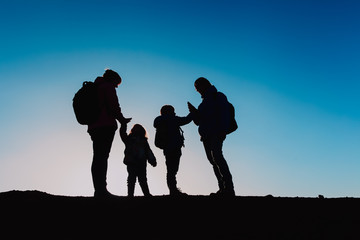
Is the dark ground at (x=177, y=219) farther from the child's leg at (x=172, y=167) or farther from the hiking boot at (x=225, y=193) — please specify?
the child's leg at (x=172, y=167)

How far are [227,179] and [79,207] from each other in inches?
107

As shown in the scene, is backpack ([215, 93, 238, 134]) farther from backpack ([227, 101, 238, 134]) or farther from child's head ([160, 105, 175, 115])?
child's head ([160, 105, 175, 115])

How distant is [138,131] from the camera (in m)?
8.56

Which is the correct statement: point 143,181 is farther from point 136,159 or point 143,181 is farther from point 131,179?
point 136,159

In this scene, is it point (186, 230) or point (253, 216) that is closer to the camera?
point (186, 230)

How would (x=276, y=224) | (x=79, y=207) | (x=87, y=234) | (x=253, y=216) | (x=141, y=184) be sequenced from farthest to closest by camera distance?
1. (x=141, y=184)
2. (x=79, y=207)
3. (x=253, y=216)
4. (x=276, y=224)
5. (x=87, y=234)

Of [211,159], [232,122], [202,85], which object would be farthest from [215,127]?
[202,85]

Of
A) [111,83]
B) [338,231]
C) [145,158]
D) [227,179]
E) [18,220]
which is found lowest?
[338,231]

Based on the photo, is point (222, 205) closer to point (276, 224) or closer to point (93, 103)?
point (276, 224)

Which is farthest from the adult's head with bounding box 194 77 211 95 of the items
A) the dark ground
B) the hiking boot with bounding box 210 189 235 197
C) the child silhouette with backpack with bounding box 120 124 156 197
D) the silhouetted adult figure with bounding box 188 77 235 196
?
the child silhouette with backpack with bounding box 120 124 156 197

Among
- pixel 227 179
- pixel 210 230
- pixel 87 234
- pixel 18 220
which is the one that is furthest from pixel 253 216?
pixel 18 220

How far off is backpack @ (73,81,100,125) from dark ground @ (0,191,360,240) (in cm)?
147

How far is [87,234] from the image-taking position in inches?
144

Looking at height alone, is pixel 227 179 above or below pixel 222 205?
above
